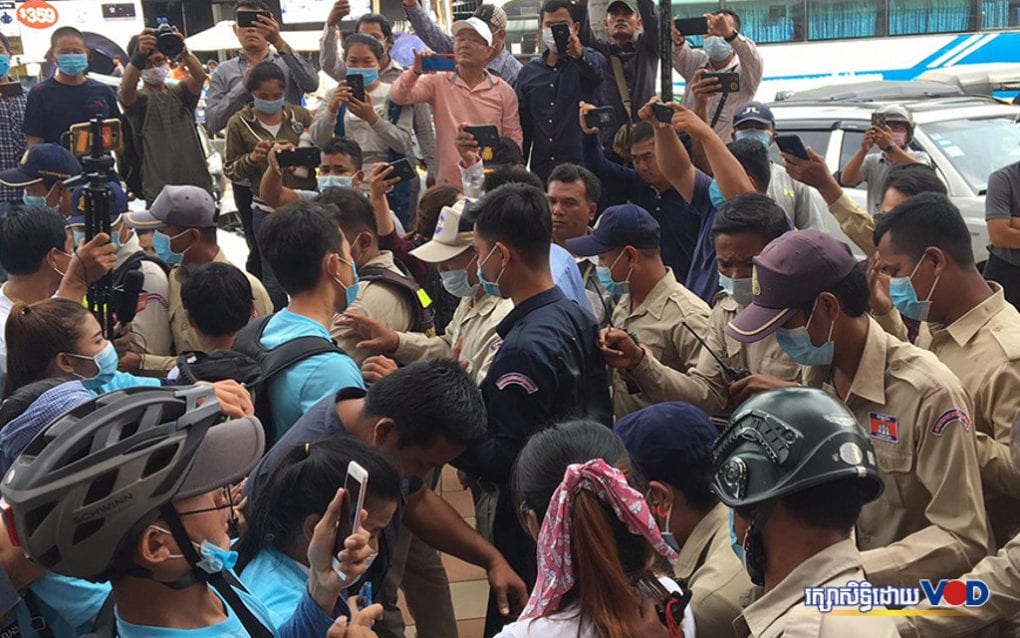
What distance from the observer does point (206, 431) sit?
2176 millimetres

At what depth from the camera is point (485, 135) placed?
20.6 feet

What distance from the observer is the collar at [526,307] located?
368 cm

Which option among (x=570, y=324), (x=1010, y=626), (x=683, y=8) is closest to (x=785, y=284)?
(x=570, y=324)

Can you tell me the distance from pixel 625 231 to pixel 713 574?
2009 mm

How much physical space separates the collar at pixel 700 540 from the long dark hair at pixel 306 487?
82 centimetres

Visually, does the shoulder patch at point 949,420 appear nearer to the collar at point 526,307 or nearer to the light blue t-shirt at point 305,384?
the collar at point 526,307

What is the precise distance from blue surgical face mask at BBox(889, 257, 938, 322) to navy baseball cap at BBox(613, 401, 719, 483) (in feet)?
3.26

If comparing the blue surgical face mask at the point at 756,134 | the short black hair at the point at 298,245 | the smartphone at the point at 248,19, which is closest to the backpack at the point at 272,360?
the short black hair at the point at 298,245

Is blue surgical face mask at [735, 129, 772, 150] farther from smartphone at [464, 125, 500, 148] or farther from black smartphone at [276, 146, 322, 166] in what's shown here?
black smartphone at [276, 146, 322, 166]

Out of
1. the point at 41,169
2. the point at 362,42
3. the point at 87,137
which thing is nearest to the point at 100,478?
the point at 87,137

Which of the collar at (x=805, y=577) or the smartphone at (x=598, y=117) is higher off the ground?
the smartphone at (x=598, y=117)

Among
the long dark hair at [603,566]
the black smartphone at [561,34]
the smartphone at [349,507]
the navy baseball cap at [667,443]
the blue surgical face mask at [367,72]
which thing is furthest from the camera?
the blue surgical face mask at [367,72]

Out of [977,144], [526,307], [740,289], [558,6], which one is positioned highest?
[558,6]

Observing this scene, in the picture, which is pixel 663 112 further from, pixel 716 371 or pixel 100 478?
pixel 100 478
